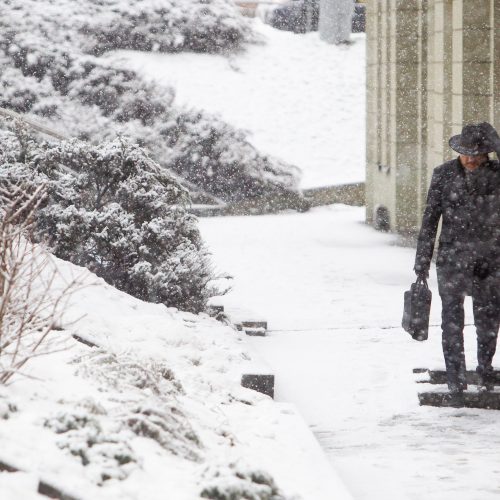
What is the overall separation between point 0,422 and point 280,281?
8690 mm

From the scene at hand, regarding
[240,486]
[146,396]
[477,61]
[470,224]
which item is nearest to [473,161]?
[470,224]

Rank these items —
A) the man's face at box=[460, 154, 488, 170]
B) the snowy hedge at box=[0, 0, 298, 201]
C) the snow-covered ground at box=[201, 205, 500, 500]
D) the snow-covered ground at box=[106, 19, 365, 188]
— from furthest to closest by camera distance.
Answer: the snow-covered ground at box=[106, 19, 365, 188] < the snowy hedge at box=[0, 0, 298, 201] < the man's face at box=[460, 154, 488, 170] < the snow-covered ground at box=[201, 205, 500, 500]

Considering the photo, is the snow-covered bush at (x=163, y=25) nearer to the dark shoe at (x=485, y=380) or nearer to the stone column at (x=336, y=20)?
the stone column at (x=336, y=20)

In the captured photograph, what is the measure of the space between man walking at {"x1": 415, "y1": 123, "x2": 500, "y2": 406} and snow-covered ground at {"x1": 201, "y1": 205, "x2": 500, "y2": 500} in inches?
20.1

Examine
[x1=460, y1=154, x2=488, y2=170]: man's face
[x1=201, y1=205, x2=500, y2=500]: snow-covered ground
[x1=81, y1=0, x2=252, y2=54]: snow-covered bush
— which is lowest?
[x1=201, y1=205, x2=500, y2=500]: snow-covered ground

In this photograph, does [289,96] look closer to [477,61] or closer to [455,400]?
[477,61]

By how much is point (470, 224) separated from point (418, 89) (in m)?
10.3

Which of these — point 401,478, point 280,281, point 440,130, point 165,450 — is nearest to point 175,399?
point 165,450

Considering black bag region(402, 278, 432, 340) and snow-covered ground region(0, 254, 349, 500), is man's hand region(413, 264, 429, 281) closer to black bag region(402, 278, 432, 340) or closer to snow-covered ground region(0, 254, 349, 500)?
black bag region(402, 278, 432, 340)

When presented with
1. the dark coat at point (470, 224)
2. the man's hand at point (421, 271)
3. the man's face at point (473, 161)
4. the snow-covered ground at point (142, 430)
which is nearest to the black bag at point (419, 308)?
the man's hand at point (421, 271)

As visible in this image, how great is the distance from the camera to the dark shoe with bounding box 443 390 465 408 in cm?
682

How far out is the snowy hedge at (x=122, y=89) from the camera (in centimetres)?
2253

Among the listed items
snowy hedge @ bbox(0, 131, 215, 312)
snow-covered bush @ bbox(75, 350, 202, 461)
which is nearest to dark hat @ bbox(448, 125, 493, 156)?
snow-covered bush @ bbox(75, 350, 202, 461)

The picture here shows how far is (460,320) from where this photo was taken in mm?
6961
